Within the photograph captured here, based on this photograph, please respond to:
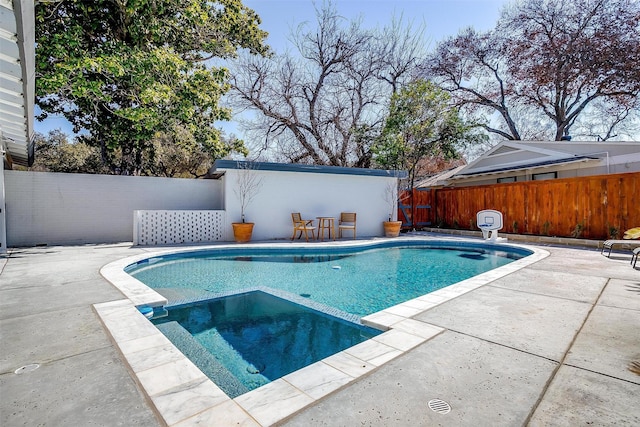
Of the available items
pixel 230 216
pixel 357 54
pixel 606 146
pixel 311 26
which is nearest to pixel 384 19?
pixel 357 54

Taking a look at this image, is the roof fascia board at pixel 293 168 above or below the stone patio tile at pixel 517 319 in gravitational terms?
above

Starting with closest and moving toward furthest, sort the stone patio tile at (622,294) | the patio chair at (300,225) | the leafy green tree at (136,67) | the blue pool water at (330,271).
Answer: the stone patio tile at (622,294) < the blue pool water at (330,271) < the leafy green tree at (136,67) < the patio chair at (300,225)

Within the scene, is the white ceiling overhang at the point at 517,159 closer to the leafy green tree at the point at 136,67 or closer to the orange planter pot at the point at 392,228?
the orange planter pot at the point at 392,228

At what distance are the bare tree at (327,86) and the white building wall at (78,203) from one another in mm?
7539

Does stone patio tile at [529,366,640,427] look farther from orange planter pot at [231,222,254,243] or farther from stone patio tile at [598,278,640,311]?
orange planter pot at [231,222,254,243]

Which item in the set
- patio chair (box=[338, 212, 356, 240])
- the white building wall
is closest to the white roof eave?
patio chair (box=[338, 212, 356, 240])

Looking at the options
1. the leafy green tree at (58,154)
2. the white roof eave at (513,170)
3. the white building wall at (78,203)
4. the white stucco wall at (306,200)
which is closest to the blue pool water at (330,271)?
the white stucco wall at (306,200)

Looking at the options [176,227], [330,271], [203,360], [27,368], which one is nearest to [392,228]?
[330,271]

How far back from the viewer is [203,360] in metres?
2.53

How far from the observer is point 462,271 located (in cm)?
596

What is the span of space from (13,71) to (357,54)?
14.7 metres

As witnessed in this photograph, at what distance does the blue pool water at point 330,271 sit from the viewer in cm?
445

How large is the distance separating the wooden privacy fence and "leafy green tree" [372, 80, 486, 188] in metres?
1.73

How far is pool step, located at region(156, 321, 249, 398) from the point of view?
2.20 m
